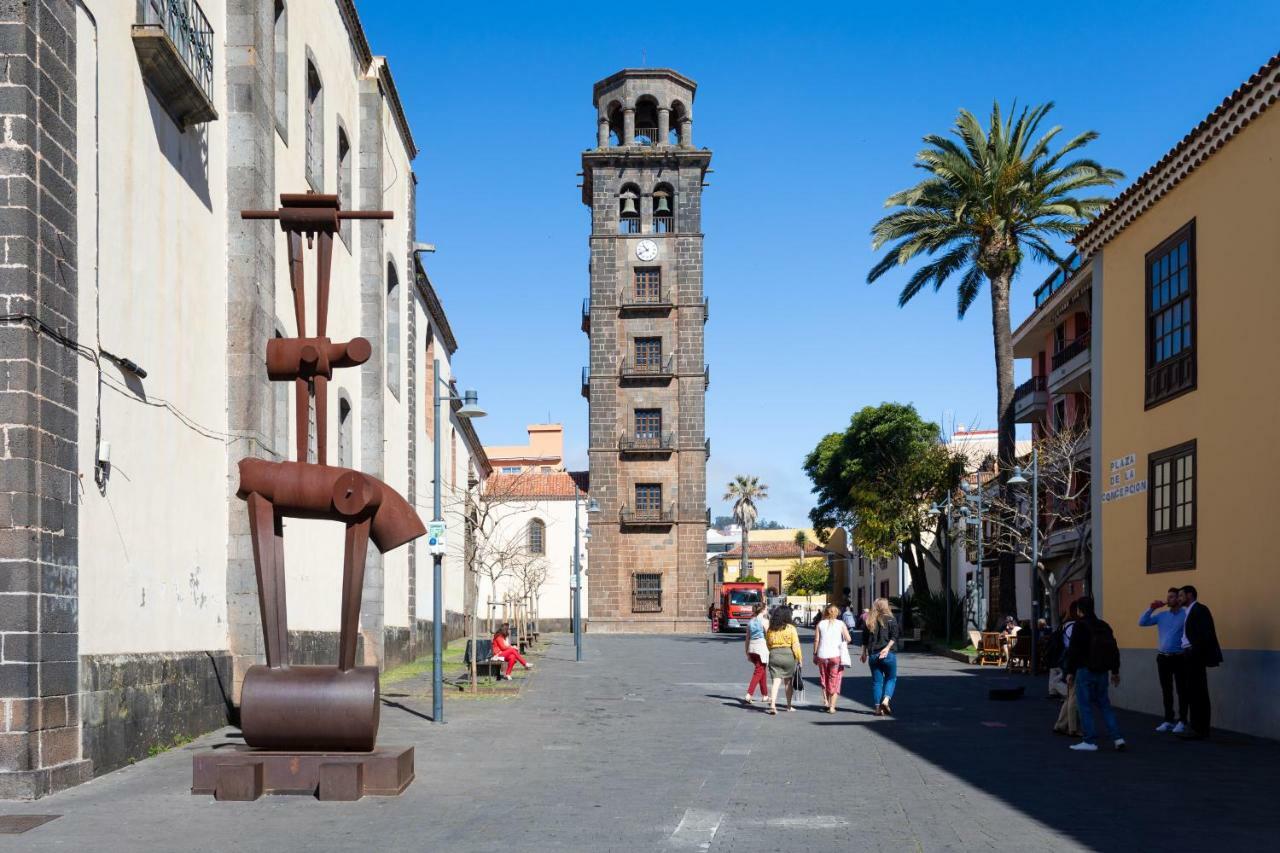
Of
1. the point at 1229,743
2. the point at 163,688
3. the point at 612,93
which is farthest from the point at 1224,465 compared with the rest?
the point at 612,93

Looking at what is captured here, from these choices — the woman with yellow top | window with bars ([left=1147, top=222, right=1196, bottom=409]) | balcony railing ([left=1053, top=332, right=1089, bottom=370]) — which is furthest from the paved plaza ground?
balcony railing ([left=1053, top=332, right=1089, bottom=370])

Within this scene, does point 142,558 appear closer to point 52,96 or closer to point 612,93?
point 52,96

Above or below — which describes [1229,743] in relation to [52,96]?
below

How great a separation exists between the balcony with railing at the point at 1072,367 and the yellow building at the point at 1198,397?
1589cm

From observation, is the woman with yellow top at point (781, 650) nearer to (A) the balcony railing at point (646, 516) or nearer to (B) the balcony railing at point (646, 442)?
(B) the balcony railing at point (646, 442)

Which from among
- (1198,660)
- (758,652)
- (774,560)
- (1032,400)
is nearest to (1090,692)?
(1198,660)

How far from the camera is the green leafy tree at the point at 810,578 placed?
120 meters

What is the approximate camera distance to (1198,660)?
17.0m

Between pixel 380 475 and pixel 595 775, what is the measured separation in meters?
16.7

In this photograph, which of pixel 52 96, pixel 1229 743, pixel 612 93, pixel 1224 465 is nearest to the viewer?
pixel 52 96

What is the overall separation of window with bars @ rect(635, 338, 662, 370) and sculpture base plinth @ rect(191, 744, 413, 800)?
54.2 m

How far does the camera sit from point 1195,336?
1975 cm

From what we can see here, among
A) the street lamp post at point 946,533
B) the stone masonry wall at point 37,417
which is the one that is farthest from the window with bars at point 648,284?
the stone masonry wall at point 37,417

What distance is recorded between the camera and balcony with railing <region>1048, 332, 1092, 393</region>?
3978cm
